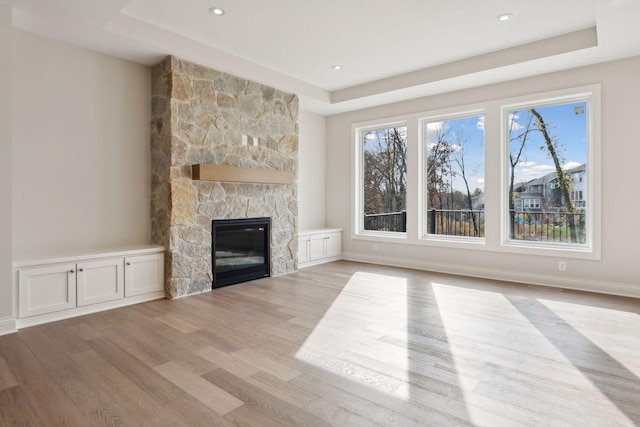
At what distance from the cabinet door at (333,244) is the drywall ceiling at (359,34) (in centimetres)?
287

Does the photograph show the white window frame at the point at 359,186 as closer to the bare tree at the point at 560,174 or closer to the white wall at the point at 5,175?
the bare tree at the point at 560,174

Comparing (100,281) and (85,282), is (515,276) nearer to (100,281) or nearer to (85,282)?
(100,281)

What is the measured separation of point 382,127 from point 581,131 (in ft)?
9.75

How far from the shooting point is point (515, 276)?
521cm

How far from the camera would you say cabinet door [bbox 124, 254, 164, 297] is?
13.3 ft

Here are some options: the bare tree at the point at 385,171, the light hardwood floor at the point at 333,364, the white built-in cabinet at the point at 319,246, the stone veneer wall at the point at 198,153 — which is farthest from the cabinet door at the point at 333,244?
the light hardwood floor at the point at 333,364

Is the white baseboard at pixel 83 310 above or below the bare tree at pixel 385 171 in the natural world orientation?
below

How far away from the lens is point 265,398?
2164 millimetres

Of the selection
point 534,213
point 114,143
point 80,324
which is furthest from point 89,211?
point 534,213

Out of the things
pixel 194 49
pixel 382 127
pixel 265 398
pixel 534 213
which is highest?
pixel 194 49

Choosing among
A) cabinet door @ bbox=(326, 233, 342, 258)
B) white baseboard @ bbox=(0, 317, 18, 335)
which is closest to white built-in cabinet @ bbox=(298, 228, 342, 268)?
cabinet door @ bbox=(326, 233, 342, 258)

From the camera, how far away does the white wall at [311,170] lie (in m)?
6.84

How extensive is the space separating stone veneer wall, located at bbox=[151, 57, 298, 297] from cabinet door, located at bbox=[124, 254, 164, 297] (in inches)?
4.0

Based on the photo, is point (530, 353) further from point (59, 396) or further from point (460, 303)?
point (59, 396)
